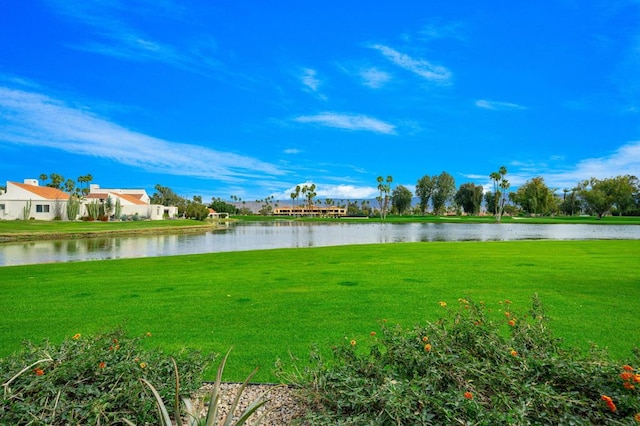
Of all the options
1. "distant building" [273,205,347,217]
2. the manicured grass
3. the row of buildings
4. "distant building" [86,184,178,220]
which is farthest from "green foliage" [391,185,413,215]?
the manicured grass

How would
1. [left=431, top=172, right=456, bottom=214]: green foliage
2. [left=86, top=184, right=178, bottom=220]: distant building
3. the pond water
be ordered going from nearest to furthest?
the pond water
[left=86, top=184, right=178, bottom=220]: distant building
[left=431, top=172, right=456, bottom=214]: green foliage

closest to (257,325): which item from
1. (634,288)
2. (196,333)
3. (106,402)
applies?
(196,333)

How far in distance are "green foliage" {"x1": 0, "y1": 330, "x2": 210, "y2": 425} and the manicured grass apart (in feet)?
2.25

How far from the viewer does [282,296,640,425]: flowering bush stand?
2.42 meters

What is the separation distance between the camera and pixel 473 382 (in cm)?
279

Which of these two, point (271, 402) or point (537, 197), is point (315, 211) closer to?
point (537, 197)

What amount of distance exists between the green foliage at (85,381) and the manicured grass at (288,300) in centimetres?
69

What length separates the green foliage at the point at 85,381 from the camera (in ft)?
8.56

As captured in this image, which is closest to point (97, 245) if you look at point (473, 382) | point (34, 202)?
point (473, 382)

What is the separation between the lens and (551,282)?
29.0 ft

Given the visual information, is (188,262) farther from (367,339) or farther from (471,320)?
(471,320)

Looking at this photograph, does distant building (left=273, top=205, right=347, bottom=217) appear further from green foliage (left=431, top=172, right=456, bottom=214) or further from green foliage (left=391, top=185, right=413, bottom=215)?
green foliage (left=431, top=172, right=456, bottom=214)

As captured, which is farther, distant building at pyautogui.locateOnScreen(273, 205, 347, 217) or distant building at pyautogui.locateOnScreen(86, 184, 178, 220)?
distant building at pyautogui.locateOnScreen(273, 205, 347, 217)

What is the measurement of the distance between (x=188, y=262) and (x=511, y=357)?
13158 mm
